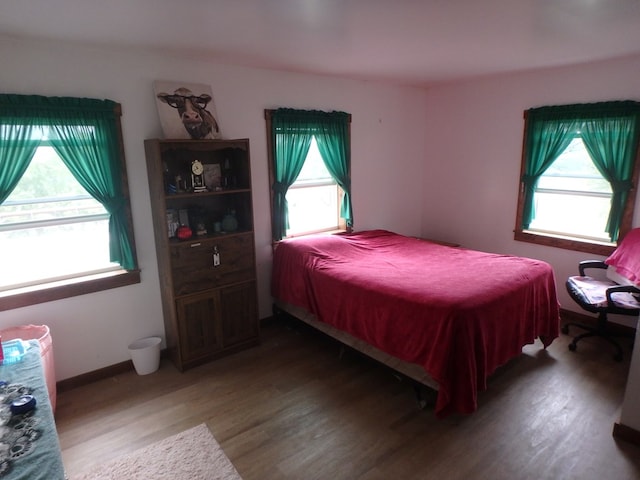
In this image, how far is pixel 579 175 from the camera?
3734mm

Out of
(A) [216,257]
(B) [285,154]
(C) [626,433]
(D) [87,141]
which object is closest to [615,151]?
(C) [626,433]

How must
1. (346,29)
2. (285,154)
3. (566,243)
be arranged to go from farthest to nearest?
1. (566,243)
2. (285,154)
3. (346,29)

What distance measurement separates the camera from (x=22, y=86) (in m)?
2.48

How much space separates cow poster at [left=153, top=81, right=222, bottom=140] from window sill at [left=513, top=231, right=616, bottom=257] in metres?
3.29

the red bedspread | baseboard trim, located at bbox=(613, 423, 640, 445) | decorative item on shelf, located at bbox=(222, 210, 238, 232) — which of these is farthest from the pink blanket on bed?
decorative item on shelf, located at bbox=(222, 210, 238, 232)

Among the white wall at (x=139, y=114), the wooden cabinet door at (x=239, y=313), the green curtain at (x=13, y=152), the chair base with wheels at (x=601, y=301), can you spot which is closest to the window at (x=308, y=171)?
the white wall at (x=139, y=114)

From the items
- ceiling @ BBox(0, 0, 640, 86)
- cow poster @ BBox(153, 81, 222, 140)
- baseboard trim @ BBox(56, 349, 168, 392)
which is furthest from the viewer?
cow poster @ BBox(153, 81, 222, 140)

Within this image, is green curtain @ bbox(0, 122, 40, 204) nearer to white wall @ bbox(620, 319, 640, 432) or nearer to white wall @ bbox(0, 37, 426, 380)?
white wall @ bbox(0, 37, 426, 380)

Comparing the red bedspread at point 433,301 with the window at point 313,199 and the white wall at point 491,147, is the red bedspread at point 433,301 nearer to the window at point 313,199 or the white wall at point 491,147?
the window at point 313,199

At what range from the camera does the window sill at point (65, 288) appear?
2.60 meters

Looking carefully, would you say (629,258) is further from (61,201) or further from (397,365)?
(61,201)

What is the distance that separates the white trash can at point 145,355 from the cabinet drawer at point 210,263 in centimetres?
51

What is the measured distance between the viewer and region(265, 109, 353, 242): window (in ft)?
12.0

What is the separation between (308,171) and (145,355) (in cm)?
229
